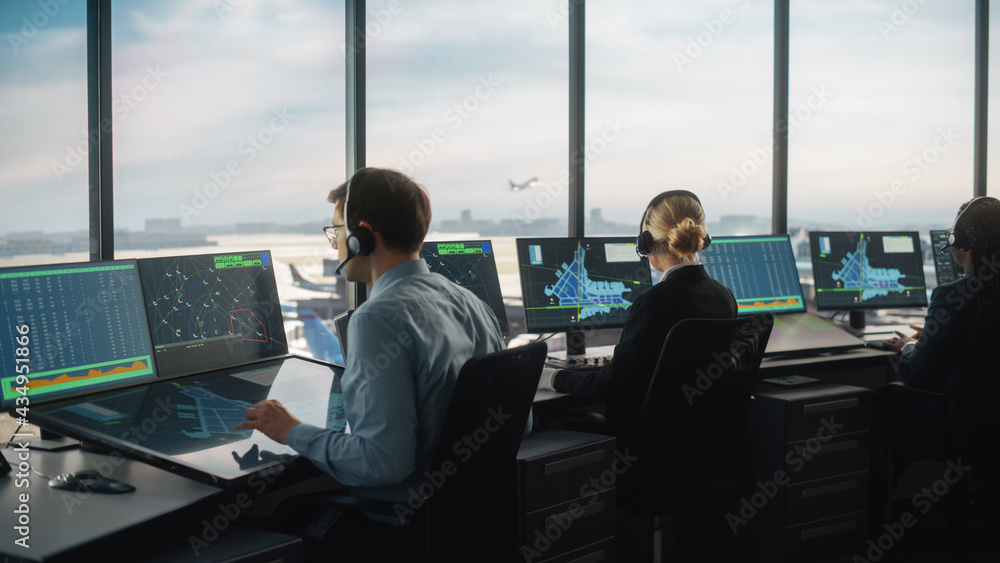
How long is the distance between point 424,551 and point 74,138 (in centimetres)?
171

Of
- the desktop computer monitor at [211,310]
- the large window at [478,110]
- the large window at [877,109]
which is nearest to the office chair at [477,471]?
the desktop computer monitor at [211,310]

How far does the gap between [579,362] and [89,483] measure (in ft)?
5.45

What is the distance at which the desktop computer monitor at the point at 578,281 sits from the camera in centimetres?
298

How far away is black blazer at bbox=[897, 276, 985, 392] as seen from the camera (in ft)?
8.97

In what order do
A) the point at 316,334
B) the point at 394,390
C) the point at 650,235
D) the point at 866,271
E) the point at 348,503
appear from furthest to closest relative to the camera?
the point at 866,271
the point at 316,334
the point at 650,235
the point at 348,503
the point at 394,390

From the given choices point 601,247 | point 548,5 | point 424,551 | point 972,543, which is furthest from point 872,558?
point 548,5

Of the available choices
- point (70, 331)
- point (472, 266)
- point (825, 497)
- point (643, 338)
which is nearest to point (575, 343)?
point (472, 266)

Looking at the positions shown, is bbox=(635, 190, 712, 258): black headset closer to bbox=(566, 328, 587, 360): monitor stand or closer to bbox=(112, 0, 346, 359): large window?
bbox=(566, 328, 587, 360): monitor stand

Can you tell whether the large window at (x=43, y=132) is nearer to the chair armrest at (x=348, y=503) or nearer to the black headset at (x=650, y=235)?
the chair armrest at (x=348, y=503)

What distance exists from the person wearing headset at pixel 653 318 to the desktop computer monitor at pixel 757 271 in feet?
2.79

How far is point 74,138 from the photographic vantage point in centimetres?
234

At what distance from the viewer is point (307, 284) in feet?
10.3

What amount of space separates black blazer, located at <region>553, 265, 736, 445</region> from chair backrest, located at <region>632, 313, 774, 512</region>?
10 cm

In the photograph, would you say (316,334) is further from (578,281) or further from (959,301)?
(959,301)
